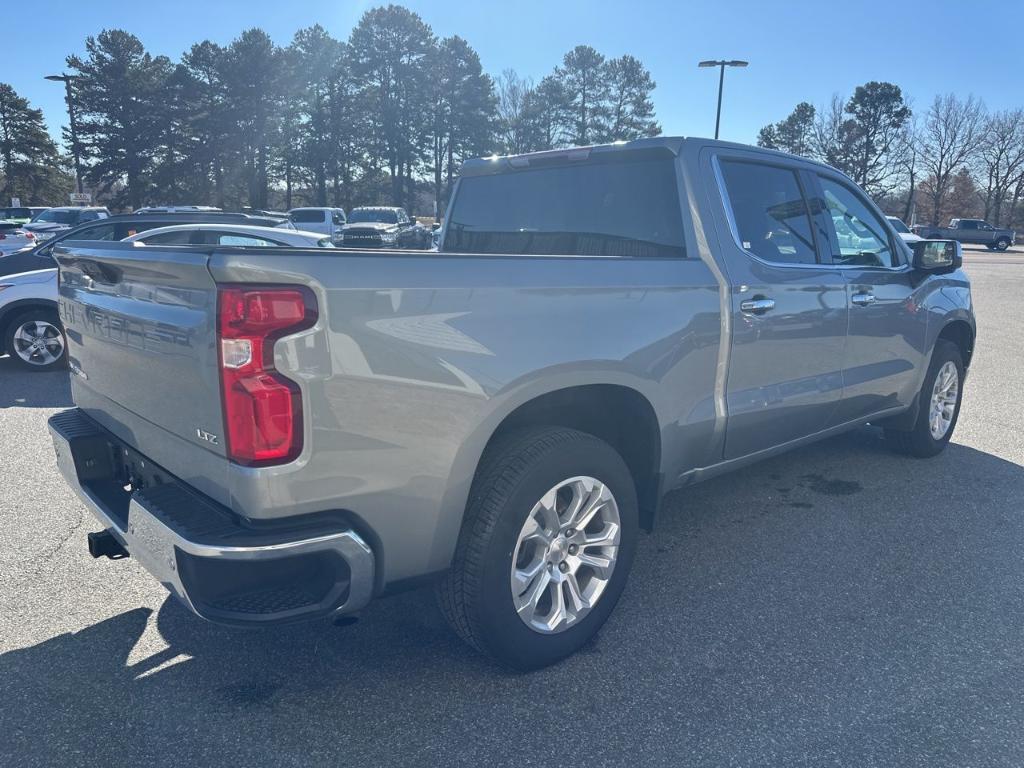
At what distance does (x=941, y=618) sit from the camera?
3229 millimetres

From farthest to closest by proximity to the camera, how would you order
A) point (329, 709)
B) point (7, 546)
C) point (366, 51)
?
point (366, 51) < point (7, 546) < point (329, 709)

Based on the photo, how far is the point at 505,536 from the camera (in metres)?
2.56

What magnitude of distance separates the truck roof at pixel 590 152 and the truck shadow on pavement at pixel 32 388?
470 centimetres

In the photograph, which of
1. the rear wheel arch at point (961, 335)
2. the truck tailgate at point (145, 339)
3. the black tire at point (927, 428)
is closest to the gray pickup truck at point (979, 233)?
the rear wheel arch at point (961, 335)

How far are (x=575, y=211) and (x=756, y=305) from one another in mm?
1002

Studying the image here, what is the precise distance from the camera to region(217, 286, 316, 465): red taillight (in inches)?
79.9

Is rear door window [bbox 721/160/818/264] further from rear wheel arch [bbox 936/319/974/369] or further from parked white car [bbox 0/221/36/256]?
parked white car [bbox 0/221/36/256]

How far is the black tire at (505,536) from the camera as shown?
254 cm

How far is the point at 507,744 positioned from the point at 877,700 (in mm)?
1315

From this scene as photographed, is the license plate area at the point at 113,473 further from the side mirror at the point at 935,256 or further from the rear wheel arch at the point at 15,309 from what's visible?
the rear wheel arch at the point at 15,309

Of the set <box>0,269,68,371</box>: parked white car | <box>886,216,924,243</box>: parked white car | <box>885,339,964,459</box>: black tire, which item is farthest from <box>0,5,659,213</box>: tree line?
<box>885,339,964,459</box>: black tire

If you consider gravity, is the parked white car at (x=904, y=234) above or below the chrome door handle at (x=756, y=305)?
above

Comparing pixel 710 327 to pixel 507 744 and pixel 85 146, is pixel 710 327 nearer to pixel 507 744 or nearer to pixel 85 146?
pixel 507 744

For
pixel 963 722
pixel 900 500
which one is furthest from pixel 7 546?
pixel 900 500
